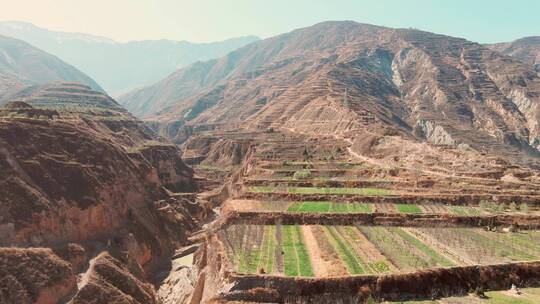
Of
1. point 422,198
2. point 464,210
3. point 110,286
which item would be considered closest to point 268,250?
point 110,286

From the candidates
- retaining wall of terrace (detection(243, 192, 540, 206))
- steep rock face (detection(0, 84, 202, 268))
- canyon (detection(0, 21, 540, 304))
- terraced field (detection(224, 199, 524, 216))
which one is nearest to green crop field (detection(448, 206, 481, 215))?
terraced field (detection(224, 199, 524, 216))

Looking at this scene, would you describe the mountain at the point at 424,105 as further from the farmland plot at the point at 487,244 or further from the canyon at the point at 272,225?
the farmland plot at the point at 487,244

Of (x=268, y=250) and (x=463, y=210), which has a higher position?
(x=463, y=210)

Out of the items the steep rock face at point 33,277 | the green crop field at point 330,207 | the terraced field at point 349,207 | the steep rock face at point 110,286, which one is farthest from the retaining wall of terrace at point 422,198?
the steep rock face at point 33,277

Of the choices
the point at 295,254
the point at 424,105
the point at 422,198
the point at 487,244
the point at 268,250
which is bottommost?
the point at 268,250

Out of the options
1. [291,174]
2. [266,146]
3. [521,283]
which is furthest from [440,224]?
[266,146]

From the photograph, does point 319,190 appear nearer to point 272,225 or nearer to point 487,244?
point 272,225

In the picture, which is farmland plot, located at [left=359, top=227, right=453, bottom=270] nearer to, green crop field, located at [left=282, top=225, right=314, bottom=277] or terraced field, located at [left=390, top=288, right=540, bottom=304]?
terraced field, located at [left=390, top=288, right=540, bottom=304]
